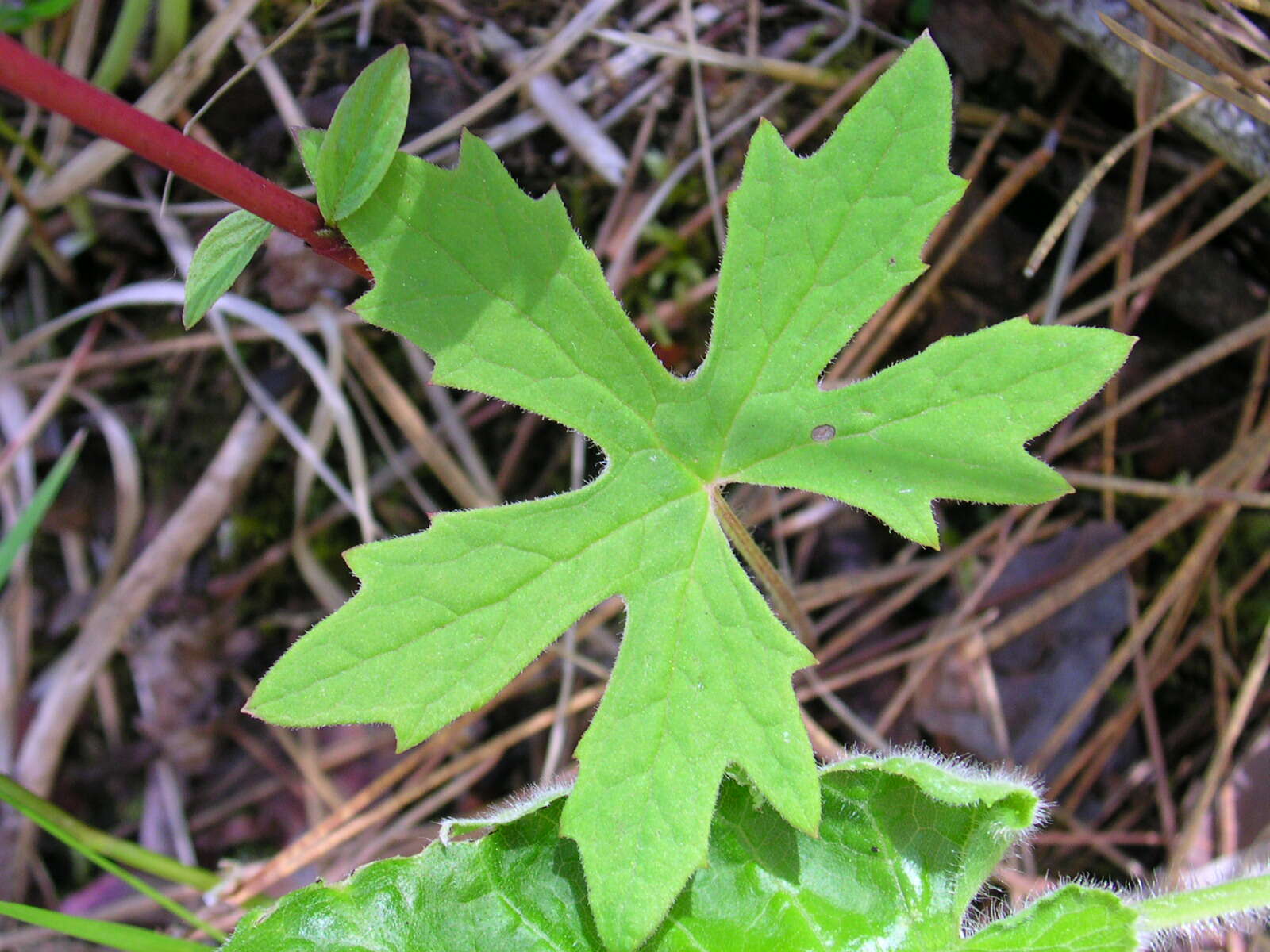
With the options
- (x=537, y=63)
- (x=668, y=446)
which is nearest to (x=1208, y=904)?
(x=668, y=446)

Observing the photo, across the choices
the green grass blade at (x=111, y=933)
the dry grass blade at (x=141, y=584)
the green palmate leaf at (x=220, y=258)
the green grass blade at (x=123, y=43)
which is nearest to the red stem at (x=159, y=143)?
the green palmate leaf at (x=220, y=258)

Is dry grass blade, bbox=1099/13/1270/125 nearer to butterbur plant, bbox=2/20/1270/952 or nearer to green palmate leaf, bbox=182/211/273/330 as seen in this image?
butterbur plant, bbox=2/20/1270/952

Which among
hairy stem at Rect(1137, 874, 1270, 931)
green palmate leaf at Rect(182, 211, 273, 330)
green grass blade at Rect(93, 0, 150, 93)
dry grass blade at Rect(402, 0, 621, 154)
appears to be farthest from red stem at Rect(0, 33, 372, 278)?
hairy stem at Rect(1137, 874, 1270, 931)

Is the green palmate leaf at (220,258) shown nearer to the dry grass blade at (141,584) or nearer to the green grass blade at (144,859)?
the dry grass blade at (141,584)

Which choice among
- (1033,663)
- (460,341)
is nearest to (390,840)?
(460,341)

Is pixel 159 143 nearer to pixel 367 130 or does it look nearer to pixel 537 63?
pixel 367 130

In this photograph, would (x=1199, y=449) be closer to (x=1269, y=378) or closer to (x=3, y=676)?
(x=1269, y=378)
